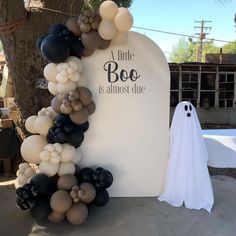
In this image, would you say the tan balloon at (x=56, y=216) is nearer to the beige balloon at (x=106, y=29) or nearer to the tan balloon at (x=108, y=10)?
the beige balloon at (x=106, y=29)

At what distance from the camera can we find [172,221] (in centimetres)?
319

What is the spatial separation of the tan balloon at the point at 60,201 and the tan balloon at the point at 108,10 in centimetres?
171

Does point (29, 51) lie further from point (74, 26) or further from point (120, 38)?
point (120, 38)

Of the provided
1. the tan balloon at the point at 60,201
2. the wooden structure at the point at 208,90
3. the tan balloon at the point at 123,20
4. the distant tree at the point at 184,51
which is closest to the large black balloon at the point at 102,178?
the tan balloon at the point at 60,201

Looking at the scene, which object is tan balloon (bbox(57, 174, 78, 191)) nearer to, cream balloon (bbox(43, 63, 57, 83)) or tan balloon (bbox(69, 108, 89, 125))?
tan balloon (bbox(69, 108, 89, 125))

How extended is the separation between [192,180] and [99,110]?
1.23m

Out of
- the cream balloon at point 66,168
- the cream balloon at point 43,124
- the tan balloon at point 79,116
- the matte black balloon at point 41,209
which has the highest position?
the tan balloon at point 79,116

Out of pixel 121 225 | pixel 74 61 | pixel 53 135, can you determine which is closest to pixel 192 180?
pixel 121 225

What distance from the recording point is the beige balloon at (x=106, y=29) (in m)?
3.16

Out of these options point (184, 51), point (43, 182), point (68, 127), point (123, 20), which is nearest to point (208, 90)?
point (123, 20)

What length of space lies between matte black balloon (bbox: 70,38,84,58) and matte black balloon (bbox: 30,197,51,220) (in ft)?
4.68

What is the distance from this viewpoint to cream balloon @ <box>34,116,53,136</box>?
3227 mm

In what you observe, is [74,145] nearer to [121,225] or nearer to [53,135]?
[53,135]

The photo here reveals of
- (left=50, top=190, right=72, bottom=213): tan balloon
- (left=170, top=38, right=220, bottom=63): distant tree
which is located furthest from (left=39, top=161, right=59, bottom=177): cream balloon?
(left=170, top=38, right=220, bottom=63): distant tree
